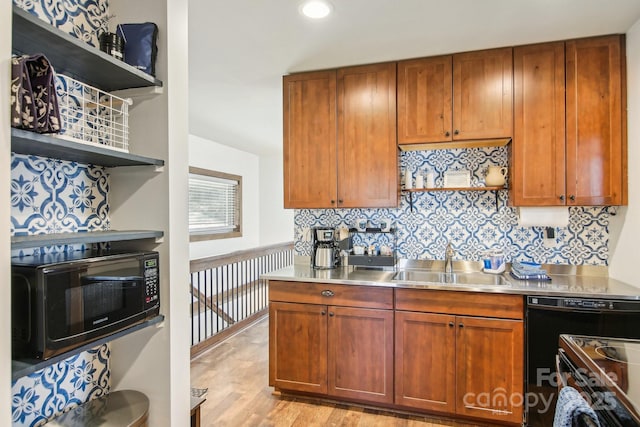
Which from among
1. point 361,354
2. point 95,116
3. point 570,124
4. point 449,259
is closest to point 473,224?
point 449,259

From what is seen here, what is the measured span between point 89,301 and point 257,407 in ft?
6.19

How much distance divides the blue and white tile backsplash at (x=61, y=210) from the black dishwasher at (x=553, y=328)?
7.68ft

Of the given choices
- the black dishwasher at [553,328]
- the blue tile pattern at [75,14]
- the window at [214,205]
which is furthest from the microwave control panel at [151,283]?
the window at [214,205]

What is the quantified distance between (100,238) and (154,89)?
662 mm

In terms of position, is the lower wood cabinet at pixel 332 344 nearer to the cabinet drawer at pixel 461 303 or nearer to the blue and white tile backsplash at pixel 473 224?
the cabinet drawer at pixel 461 303

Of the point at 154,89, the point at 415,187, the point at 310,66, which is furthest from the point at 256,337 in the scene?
the point at 154,89

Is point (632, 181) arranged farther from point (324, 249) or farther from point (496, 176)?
point (324, 249)

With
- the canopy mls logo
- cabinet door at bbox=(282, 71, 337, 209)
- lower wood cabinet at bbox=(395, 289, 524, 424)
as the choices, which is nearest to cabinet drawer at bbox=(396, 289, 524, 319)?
lower wood cabinet at bbox=(395, 289, 524, 424)

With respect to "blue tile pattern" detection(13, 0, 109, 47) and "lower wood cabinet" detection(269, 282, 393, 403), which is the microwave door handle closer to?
"blue tile pattern" detection(13, 0, 109, 47)

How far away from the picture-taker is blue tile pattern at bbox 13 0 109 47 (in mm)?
1309

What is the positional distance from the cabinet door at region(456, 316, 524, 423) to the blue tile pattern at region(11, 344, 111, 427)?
2.02m

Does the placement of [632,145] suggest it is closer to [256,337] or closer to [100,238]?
[100,238]

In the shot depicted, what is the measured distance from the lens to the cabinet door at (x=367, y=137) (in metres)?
2.78

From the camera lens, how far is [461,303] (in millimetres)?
2346
